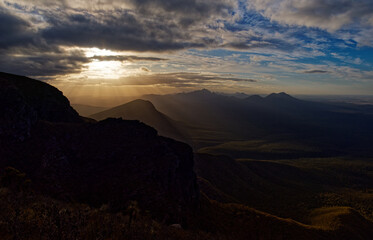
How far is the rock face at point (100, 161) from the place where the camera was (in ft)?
134

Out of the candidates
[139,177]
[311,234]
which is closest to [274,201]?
[311,234]

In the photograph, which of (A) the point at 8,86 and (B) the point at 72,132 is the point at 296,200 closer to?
(B) the point at 72,132

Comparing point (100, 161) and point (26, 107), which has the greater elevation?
point (26, 107)

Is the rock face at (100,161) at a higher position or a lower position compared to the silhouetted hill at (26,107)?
lower

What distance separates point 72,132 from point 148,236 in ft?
184

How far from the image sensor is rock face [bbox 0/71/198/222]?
40844 mm

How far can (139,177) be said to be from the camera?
4591 cm

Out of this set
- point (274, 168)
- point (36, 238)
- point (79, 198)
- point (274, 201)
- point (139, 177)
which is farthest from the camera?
point (274, 168)

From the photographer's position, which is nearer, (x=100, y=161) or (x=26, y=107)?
(x=100, y=161)

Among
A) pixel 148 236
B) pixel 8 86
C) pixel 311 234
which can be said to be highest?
pixel 8 86

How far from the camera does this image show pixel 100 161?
49938mm

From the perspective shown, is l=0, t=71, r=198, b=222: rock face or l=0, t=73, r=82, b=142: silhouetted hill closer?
l=0, t=71, r=198, b=222: rock face

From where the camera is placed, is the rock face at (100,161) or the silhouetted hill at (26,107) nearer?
the rock face at (100,161)

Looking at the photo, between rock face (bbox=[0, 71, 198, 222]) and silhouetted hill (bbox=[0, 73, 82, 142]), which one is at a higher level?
silhouetted hill (bbox=[0, 73, 82, 142])
